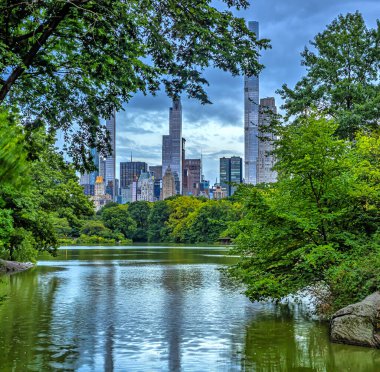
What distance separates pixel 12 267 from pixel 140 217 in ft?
303

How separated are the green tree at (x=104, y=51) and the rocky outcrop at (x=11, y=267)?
80.6ft

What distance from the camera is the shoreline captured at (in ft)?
109

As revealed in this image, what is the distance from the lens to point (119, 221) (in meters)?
119

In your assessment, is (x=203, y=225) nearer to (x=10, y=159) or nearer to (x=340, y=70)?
(x=340, y=70)

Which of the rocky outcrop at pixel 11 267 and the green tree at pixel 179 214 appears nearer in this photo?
the rocky outcrop at pixel 11 267

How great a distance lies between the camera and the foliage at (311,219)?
49.5ft

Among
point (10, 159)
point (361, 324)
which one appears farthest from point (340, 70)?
point (10, 159)

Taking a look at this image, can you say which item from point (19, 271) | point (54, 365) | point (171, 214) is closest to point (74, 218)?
point (19, 271)

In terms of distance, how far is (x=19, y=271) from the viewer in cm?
3481

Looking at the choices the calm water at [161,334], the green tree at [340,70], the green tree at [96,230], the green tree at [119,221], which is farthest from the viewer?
the green tree at [119,221]

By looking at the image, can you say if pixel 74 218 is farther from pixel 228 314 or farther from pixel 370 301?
pixel 370 301

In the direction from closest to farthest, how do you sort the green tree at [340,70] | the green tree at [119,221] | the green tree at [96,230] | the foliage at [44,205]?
1. the foliage at [44,205]
2. the green tree at [340,70]
3. the green tree at [96,230]
4. the green tree at [119,221]

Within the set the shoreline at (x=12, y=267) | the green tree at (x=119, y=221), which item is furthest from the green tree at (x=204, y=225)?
the shoreline at (x=12, y=267)

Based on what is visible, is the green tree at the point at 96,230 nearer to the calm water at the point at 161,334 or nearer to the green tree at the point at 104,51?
the calm water at the point at 161,334
